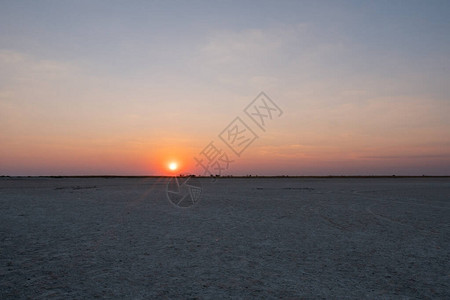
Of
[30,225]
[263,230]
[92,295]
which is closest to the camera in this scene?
[92,295]

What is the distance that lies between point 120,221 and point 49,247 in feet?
13.4

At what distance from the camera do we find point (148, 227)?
11352 millimetres

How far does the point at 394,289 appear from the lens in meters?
5.60

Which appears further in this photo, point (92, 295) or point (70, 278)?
point (70, 278)

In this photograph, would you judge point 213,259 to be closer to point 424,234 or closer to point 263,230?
point 263,230

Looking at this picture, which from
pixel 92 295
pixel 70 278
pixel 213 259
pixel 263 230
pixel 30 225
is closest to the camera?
pixel 92 295

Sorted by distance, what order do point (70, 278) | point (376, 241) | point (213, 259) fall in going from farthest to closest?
point (376, 241)
point (213, 259)
point (70, 278)

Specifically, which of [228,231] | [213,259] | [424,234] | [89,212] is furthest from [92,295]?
[89,212]

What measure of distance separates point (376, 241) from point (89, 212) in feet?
37.1

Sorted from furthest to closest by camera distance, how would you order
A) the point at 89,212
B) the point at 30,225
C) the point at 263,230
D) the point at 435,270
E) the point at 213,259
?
the point at 89,212, the point at 30,225, the point at 263,230, the point at 213,259, the point at 435,270

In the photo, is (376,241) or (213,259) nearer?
(213,259)

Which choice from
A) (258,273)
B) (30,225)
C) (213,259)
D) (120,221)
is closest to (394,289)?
(258,273)

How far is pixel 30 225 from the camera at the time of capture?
11.6 m

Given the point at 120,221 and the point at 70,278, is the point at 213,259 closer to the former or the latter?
the point at 70,278
